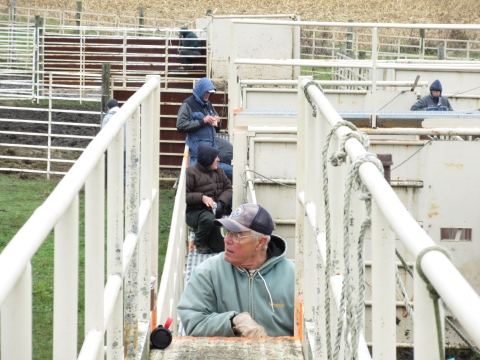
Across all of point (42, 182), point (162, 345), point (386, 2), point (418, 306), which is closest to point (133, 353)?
point (162, 345)

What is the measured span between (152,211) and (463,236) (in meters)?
3.79

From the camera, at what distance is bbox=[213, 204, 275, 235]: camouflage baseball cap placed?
4.08 m

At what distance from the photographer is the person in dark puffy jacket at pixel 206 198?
8.76m

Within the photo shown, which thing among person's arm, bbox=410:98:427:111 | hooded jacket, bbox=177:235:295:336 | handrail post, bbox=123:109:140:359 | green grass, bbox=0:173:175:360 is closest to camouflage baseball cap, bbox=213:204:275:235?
hooded jacket, bbox=177:235:295:336

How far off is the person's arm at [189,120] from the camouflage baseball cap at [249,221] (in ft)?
19.8

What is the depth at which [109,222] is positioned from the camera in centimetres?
251

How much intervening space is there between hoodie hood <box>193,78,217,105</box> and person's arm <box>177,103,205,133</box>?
185 millimetres

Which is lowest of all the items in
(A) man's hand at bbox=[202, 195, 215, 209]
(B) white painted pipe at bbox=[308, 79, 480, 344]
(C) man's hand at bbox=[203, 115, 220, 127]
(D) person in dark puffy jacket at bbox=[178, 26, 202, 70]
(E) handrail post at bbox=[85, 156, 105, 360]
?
(A) man's hand at bbox=[202, 195, 215, 209]

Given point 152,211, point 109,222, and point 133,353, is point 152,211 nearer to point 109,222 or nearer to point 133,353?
point 133,353

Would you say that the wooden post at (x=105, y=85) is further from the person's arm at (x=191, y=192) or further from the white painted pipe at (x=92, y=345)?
the white painted pipe at (x=92, y=345)

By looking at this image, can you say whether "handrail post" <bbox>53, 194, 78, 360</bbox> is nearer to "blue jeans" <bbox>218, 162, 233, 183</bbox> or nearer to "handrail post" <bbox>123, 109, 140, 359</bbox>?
"handrail post" <bbox>123, 109, 140, 359</bbox>

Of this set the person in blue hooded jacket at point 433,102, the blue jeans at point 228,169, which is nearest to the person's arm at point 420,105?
the person in blue hooded jacket at point 433,102

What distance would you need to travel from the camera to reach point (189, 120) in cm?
1030

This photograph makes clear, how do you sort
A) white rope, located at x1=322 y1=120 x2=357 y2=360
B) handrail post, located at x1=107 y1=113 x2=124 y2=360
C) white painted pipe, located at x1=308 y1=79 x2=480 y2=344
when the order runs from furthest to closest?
handrail post, located at x1=107 y1=113 x2=124 y2=360 < white rope, located at x1=322 y1=120 x2=357 y2=360 < white painted pipe, located at x1=308 y1=79 x2=480 y2=344
